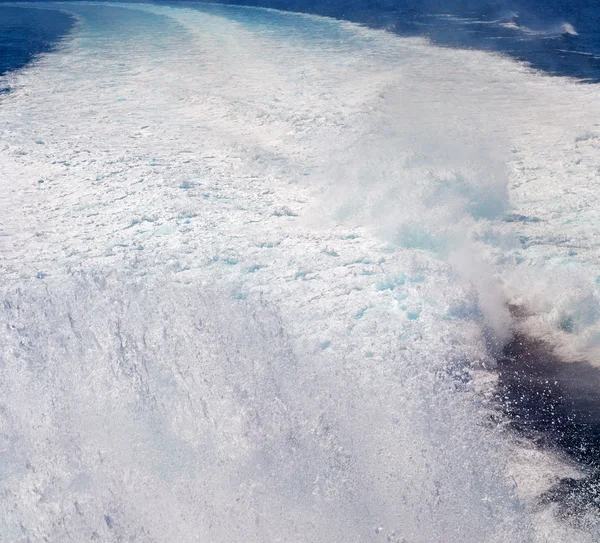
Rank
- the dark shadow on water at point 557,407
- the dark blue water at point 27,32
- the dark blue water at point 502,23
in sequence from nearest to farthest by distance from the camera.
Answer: the dark shadow on water at point 557,407, the dark blue water at point 502,23, the dark blue water at point 27,32

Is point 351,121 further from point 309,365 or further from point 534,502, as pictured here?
point 534,502

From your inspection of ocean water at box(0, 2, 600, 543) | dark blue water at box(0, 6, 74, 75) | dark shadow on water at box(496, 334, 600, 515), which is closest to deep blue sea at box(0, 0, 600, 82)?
dark blue water at box(0, 6, 74, 75)

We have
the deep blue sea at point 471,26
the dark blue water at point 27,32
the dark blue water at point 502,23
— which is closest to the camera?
the dark blue water at point 502,23

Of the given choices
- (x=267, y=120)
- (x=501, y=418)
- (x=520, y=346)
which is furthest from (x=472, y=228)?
(x=267, y=120)

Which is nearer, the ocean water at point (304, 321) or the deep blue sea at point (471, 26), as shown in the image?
the ocean water at point (304, 321)

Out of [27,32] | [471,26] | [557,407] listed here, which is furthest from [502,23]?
[557,407]

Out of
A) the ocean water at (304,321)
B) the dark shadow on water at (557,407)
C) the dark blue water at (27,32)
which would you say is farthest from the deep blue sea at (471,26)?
the dark shadow on water at (557,407)

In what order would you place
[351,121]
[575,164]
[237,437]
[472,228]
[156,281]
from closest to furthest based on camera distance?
[237,437], [156,281], [472,228], [575,164], [351,121]

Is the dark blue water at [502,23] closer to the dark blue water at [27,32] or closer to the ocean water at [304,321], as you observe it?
the ocean water at [304,321]

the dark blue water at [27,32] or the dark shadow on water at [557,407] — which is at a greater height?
the dark shadow on water at [557,407]
